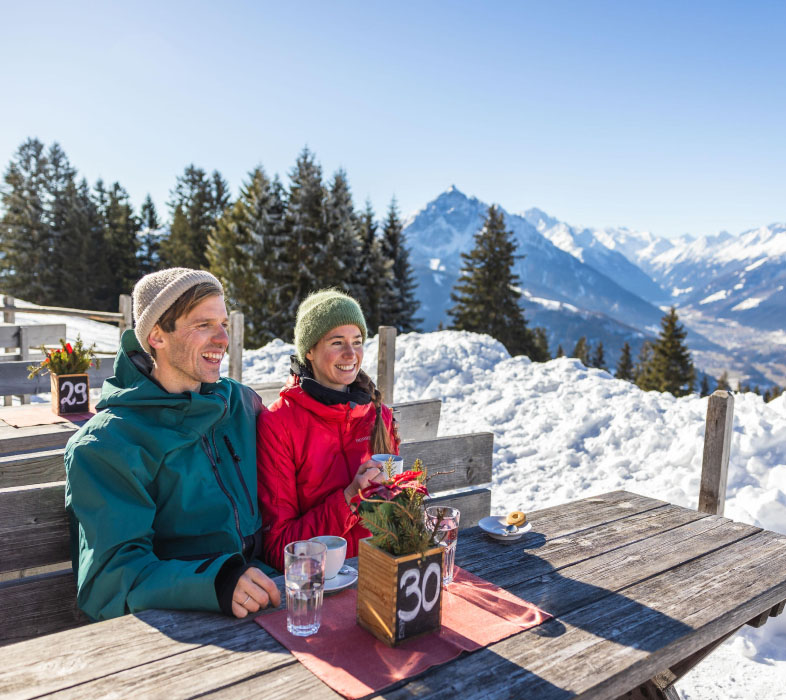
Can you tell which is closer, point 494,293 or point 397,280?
point 397,280

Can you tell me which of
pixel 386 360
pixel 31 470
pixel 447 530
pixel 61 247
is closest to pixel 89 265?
pixel 61 247

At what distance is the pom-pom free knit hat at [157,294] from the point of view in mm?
2348

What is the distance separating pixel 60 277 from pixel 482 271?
25.1 m

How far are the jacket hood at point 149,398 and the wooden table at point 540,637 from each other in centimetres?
72

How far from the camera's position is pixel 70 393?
177 inches

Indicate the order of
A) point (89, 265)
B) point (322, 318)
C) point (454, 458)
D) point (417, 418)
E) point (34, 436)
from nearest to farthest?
point (322, 318) < point (454, 458) < point (34, 436) < point (417, 418) < point (89, 265)

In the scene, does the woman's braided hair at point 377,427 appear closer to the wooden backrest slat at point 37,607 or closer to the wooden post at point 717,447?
the wooden backrest slat at point 37,607

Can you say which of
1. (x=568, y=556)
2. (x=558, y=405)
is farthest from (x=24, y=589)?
(x=558, y=405)

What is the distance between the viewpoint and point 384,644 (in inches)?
65.3

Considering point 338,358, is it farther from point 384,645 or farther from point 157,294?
point 384,645

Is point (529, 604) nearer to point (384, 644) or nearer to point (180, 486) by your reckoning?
point (384, 644)

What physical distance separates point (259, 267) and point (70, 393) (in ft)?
79.1

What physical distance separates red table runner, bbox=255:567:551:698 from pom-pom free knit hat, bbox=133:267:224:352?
1.17m

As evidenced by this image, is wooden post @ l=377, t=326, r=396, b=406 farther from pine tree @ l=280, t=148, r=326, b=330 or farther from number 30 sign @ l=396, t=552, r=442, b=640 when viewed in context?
pine tree @ l=280, t=148, r=326, b=330
